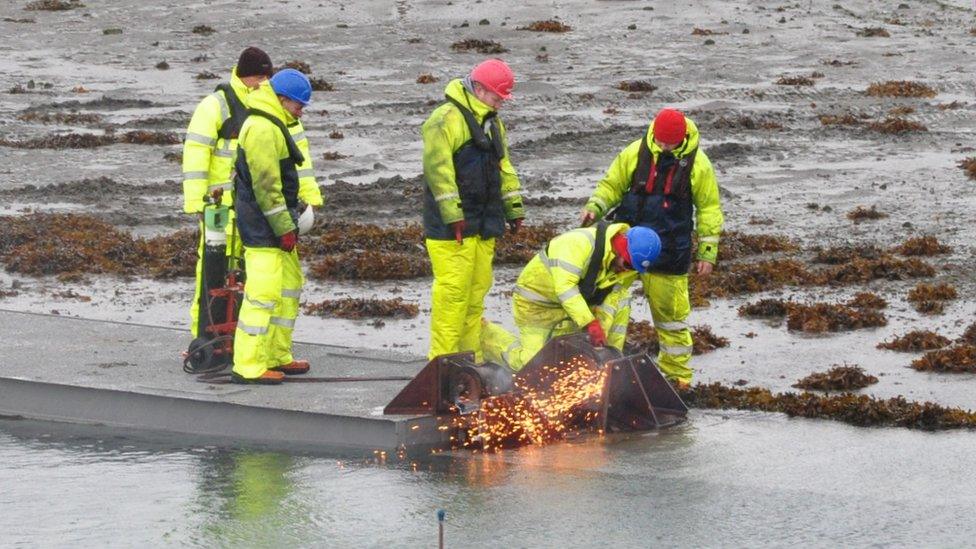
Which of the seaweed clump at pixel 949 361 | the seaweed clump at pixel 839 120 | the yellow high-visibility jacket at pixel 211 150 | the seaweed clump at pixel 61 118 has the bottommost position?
the seaweed clump at pixel 949 361

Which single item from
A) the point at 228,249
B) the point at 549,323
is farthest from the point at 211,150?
the point at 549,323

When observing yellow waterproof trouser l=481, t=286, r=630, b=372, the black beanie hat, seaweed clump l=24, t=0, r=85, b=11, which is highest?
the black beanie hat

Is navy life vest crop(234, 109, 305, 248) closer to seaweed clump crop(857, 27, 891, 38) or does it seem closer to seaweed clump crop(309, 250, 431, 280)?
seaweed clump crop(309, 250, 431, 280)

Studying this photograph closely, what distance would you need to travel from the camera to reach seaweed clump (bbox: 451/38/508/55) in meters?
33.3

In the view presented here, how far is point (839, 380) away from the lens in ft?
39.5

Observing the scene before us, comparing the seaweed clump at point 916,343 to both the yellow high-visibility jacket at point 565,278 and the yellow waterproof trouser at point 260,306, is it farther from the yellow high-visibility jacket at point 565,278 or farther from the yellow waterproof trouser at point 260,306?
the yellow waterproof trouser at point 260,306

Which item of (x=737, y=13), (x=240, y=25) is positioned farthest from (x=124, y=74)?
(x=737, y=13)

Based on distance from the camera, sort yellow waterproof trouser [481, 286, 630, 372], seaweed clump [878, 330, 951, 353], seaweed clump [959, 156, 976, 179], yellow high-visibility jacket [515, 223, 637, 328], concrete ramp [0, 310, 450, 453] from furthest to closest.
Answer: seaweed clump [959, 156, 976, 179] → seaweed clump [878, 330, 951, 353] → yellow waterproof trouser [481, 286, 630, 372] → yellow high-visibility jacket [515, 223, 637, 328] → concrete ramp [0, 310, 450, 453]

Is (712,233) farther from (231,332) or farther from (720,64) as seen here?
(720,64)

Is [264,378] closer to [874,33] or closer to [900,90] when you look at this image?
[900,90]

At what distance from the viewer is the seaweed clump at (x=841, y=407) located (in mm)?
10883

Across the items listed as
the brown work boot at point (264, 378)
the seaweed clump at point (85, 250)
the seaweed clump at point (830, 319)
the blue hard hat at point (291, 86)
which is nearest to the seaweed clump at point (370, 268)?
the seaweed clump at point (85, 250)

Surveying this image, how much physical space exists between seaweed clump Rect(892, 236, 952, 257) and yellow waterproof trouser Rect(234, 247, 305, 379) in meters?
7.65

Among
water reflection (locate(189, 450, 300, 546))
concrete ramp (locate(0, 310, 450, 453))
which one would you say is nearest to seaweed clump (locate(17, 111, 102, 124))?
concrete ramp (locate(0, 310, 450, 453))
